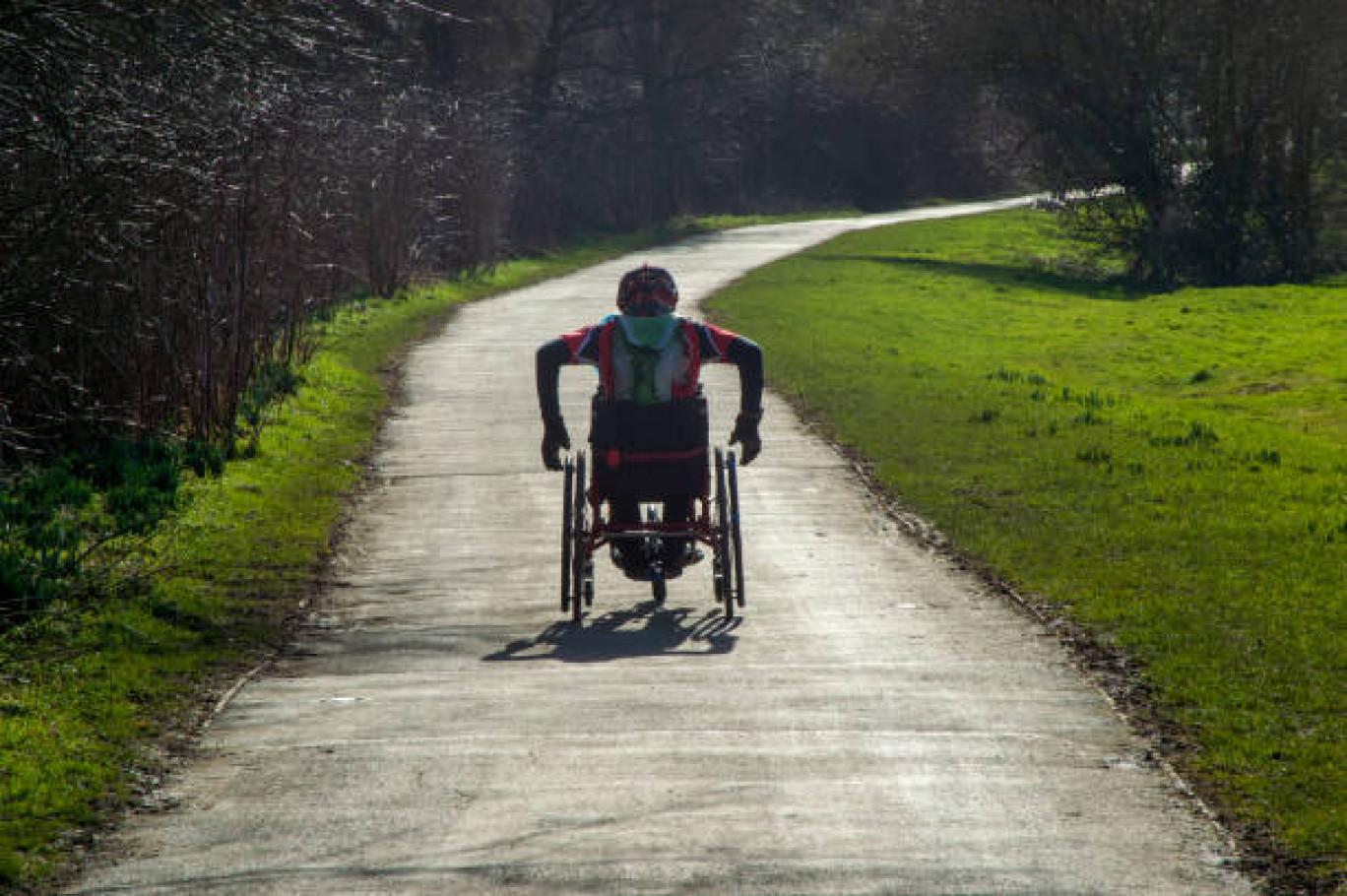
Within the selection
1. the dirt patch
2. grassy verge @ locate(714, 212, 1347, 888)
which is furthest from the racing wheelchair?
the dirt patch

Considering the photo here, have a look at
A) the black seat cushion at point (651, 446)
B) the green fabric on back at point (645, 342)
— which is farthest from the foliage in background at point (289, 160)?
the green fabric on back at point (645, 342)

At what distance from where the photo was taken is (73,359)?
1391cm

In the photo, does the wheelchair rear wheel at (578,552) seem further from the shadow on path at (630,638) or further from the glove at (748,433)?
the glove at (748,433)

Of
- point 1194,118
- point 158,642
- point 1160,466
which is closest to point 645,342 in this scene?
point 158,642

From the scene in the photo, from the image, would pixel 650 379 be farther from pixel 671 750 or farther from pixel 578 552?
pixel 671 750

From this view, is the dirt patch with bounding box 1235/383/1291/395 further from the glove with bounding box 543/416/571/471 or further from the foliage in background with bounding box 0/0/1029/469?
the glove with bounding box 543/416/571/471

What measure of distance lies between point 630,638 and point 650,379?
1.35 m

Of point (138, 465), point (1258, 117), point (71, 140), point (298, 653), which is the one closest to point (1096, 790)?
point (298, 653)

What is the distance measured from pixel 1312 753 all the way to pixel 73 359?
33.5 ft

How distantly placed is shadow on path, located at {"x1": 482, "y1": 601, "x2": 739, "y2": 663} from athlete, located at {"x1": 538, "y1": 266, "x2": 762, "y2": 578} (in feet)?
1.76

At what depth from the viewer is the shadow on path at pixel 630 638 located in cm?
865

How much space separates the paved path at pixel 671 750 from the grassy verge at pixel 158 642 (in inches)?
11.0

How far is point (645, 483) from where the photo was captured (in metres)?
9.43

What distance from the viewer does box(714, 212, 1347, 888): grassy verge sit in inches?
292
